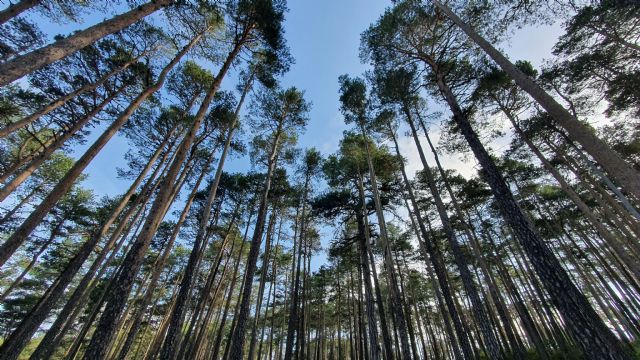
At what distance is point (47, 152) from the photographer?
7.87m

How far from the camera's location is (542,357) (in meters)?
11.8

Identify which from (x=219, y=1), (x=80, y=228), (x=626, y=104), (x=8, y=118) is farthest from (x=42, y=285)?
(x=626, y=104)

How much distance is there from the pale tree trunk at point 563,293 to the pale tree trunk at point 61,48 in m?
9.40

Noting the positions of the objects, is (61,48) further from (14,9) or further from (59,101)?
(59,101)

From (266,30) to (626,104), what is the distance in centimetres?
1528

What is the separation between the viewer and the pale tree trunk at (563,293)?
3.63 meters

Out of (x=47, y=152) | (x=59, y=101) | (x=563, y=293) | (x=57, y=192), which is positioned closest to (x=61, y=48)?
(x=57, y=192)

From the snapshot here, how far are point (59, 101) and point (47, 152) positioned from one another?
6.38 feet

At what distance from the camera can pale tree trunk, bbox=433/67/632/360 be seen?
363 centimetres

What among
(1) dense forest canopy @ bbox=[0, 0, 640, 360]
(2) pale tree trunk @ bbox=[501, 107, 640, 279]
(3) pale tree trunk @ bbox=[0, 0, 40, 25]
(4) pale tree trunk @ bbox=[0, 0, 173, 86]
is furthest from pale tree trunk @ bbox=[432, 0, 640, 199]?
(3) pale tree trunk @ bbox=[0, 0, 40, 25]

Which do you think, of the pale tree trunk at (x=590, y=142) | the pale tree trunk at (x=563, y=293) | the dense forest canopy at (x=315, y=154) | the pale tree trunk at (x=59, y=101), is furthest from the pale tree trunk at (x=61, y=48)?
the pale tree trunk at (x=563, y=293)

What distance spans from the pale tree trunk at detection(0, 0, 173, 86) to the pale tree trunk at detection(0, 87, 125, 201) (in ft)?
17.7

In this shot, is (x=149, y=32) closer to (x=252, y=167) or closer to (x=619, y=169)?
(x=252, y=167)

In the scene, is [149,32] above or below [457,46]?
above
